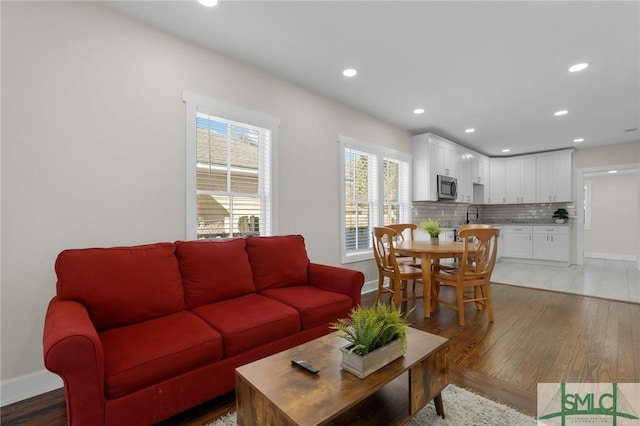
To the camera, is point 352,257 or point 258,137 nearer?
point 258,137

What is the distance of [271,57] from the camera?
2977 millimetres

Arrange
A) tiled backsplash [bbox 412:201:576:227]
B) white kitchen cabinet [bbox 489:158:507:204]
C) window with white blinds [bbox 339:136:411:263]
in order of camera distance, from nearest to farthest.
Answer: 1. window with white blinds [bbox 339:136:411:263]
2. tiled backsplash [bbox 412:201:576:227]
3. white kitchen cabinet [bbox 489:158:507:204]

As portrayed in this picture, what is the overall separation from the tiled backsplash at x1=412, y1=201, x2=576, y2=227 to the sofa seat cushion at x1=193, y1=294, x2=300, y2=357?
155 inches

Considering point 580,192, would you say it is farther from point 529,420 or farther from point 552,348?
point 529,420

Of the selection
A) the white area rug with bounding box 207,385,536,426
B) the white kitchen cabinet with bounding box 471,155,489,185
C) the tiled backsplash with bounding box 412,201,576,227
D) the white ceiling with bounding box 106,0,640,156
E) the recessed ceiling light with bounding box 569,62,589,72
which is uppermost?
the white ceiling with bounding box 106,0,640,156

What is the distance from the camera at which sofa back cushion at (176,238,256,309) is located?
227cm

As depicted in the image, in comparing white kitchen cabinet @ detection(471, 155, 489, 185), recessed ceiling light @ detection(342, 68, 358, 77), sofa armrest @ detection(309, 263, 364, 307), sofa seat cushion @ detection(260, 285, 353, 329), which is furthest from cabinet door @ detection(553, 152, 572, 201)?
sofa seat cushion @ detection(260, 285, 353, 329)

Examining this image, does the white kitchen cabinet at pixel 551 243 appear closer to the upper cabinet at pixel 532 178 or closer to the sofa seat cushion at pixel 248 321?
the upper cabinet at pixel 532 178

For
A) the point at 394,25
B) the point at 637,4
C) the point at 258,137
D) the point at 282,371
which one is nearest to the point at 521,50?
the point at 637,4

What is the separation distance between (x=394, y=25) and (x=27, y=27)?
8.52 ft

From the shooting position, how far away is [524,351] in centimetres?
257

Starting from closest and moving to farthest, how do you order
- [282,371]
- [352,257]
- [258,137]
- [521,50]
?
1. [282,371]
2. [521,50]
3. [258,137]
4. [352,257]

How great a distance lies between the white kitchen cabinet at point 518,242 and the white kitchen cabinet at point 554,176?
81 centimetres

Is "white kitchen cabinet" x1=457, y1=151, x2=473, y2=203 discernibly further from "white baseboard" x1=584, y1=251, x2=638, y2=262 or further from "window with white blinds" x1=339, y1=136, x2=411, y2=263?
"white baseboard" x1=584, y1=251, x2=638, y2=262
